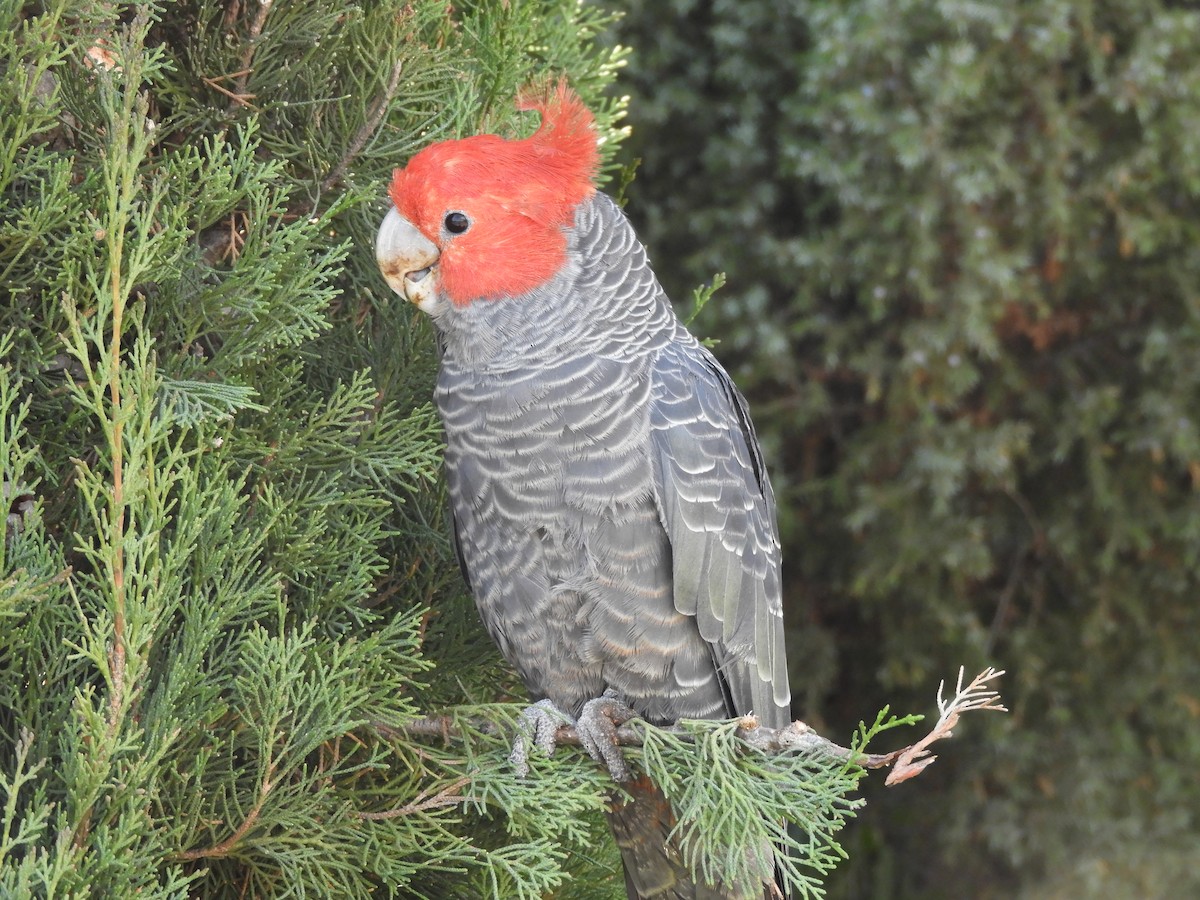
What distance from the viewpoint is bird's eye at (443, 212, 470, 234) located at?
1290 mm

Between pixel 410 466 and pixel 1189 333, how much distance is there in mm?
1898

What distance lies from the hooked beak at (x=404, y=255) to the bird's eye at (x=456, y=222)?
0.11 ft

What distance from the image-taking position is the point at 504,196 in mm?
1305

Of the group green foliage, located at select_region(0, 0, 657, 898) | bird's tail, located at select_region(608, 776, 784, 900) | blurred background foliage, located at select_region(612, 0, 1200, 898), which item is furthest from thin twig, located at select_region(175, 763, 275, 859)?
blurred background foliage, located at select_region(612, 0, 1200, 898)

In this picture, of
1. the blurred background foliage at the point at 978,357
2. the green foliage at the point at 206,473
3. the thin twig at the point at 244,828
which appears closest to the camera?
the green foliage at the point at 206,473

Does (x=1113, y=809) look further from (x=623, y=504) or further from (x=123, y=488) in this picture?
(x=123, y=488)

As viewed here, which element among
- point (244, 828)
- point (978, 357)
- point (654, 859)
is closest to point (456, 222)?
point (244, 828)

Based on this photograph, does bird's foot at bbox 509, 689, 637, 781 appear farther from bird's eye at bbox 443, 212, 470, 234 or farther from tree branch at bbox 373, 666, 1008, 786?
bird's eye at bbox 443, 212, 470, 234

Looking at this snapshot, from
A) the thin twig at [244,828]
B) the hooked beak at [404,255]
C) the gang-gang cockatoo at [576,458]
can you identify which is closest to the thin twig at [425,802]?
the thin twig at [244,828]

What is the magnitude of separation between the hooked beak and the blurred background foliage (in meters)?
1.31

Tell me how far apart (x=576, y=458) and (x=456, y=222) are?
321 mm

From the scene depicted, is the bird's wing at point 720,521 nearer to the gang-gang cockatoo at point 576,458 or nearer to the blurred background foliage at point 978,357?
the gang-gang cockatoo at point 576,458

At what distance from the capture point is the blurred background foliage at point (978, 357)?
2.29 metres

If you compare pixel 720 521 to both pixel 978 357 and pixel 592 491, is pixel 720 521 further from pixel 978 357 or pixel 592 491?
pixel 978 357
